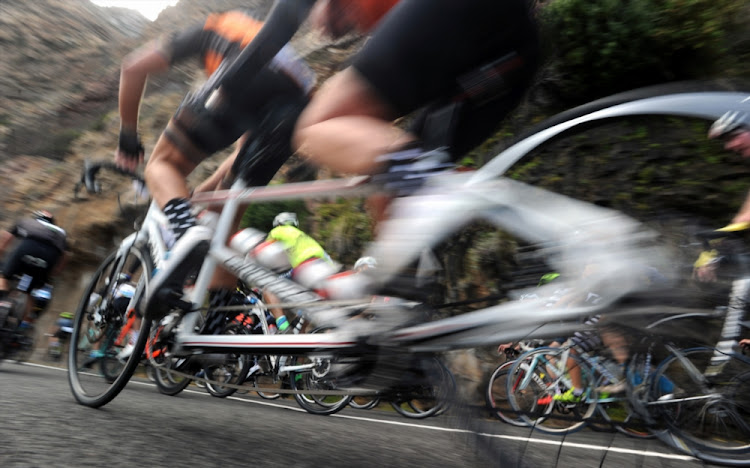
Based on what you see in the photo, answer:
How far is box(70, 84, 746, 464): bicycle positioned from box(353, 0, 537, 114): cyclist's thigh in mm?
265

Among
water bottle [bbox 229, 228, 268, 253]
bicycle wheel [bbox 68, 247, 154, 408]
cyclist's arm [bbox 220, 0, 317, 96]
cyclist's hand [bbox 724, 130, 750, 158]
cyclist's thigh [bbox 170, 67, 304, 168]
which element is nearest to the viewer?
cyclist's hand [bbox 724, 130, 750, 158]

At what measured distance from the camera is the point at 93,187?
2.94m

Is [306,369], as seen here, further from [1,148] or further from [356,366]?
[1,148]

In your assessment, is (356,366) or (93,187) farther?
(93,187)

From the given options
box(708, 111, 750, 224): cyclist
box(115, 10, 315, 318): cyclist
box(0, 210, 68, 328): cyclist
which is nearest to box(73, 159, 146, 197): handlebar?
box(115, 10, 315, 318): cyclist

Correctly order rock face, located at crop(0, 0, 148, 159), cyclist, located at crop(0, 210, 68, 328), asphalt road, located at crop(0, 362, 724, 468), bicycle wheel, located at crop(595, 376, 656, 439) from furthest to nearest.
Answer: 1. rock face, located at crop(0, 0, 148, 159)
2. cyclist, located at crop(0, 210, 68, 328)
3. asphalt road, located at crop(0, 362, 724, 468)
4. bicycle wheel, located at crop(595, 376, 656, 439)

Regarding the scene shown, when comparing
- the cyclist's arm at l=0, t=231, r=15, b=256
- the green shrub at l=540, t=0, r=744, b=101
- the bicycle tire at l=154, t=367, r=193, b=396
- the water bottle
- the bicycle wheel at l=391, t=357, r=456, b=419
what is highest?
the green shrub at l=540, t=0, r=744, b=101

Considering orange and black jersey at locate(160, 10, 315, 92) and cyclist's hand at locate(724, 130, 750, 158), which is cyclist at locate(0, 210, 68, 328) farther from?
cyclist's hand at locate(724, 130, 750, 158)

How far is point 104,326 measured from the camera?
2975 mm

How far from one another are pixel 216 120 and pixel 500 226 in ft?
4.63

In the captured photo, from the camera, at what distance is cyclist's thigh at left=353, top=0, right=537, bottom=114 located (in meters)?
1.46

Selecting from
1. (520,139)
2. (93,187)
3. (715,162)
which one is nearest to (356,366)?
(520,139)

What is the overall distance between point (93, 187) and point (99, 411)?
3.65ft

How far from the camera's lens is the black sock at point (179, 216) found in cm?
223
